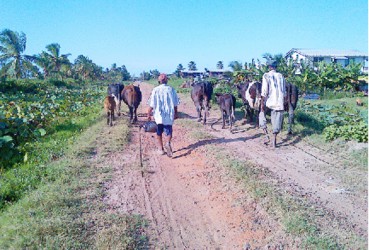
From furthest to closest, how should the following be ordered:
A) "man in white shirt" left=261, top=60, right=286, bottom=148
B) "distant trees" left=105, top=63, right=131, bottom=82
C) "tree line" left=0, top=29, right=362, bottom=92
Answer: "distant trees" left=105, top=63, right=131, bottom=82, "tree line" left=0, top=29, right=362, bottom=92, "man in white shirt" left=261, top=60, right=286, bottom=148

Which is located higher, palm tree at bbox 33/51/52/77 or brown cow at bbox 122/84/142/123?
palm tree at bbox 33/51/52/77

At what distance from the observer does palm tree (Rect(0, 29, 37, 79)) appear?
38016 mm

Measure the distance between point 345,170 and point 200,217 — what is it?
345 cm

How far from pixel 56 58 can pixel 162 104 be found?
48521mm

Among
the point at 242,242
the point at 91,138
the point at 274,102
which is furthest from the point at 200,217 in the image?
the point at 91,138

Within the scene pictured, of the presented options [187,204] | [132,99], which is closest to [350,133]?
[187,204]

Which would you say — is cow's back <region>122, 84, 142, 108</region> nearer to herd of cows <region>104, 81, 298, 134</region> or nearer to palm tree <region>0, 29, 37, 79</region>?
herd of cows <region>104, 81, 298, 134</region>

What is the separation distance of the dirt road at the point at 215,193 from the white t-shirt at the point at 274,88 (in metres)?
1.12

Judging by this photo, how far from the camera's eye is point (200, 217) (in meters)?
4.62

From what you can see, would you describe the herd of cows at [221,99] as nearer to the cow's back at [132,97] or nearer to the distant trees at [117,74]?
the cow's back at [132,97]

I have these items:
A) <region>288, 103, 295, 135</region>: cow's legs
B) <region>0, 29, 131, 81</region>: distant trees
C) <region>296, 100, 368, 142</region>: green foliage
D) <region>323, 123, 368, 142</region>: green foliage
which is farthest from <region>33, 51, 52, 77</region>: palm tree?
<region>323, 123, 368, 142</region>: green foliage

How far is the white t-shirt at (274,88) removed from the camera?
7.84 meters

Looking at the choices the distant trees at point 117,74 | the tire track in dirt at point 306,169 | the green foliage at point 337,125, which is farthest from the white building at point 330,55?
the distant trees at point 117,74

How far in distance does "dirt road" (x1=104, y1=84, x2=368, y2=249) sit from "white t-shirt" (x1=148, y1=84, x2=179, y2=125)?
0.85 m
